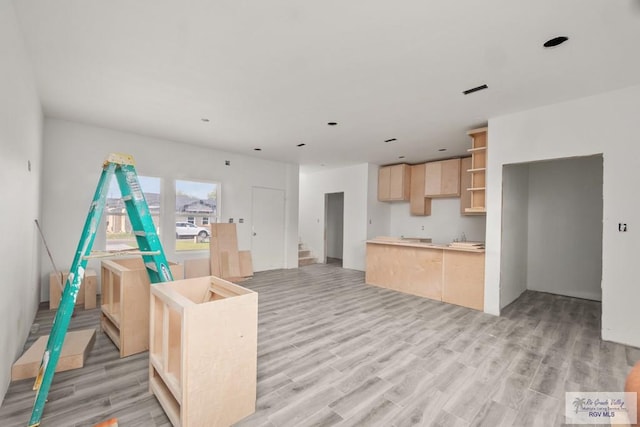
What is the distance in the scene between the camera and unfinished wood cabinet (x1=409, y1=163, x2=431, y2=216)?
6840 mm

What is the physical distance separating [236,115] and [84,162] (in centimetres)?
283

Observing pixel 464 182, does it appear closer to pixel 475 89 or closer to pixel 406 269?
pixel 406 269

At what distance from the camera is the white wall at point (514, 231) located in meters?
4.07

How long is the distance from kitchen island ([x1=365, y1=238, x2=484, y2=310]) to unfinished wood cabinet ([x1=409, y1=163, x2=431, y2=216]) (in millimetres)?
1739

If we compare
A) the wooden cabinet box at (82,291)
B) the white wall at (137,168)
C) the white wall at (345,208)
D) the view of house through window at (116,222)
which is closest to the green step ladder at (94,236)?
the wooden cabinet box at (82,291)

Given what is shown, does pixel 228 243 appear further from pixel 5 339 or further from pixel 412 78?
pixel 412 78

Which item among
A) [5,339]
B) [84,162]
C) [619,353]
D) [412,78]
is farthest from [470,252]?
[84,162]

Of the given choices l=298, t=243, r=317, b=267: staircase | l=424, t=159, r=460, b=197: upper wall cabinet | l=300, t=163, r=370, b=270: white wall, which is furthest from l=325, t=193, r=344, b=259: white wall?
l=424, t=159, r=460, b=197: upper wall cabinet

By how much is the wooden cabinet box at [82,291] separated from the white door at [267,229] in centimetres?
313

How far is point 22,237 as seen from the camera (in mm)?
2709

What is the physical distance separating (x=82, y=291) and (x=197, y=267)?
184cm

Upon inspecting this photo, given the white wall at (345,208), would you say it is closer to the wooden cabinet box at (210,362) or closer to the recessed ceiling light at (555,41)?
the recessed ceiling light at (555,41)

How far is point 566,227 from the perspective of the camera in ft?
16.5

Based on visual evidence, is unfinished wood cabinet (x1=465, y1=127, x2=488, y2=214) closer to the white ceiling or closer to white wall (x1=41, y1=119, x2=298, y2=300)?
the white ceiling
